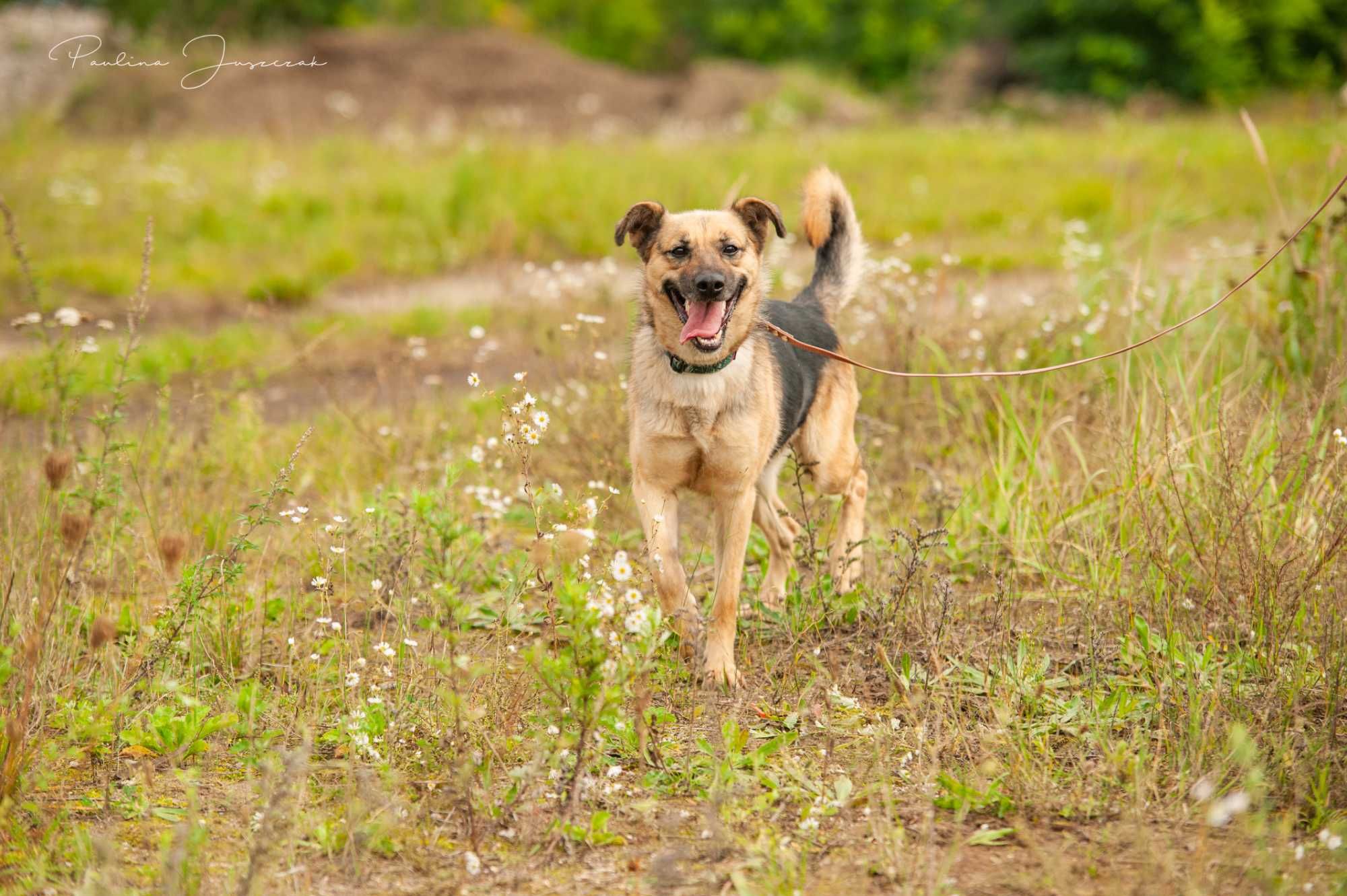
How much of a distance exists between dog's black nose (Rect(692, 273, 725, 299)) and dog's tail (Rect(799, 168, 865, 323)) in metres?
1.14

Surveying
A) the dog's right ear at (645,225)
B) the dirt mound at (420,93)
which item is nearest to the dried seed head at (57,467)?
the dog's right ear at (645,225)

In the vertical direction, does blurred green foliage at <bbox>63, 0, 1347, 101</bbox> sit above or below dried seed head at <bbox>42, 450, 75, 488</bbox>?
above

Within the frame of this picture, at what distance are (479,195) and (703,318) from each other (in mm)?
7258

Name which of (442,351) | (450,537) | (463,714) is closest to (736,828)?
(463,714)

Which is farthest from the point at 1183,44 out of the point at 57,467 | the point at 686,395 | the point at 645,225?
the point at 57,467

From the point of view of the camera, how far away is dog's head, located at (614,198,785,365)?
12.3ft

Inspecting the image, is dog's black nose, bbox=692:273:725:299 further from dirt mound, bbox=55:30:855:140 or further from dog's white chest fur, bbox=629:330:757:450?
dirt mound, bbox=55:30:855:140

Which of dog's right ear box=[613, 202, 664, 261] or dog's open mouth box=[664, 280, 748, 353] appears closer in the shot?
dog's open mouth box=[664, 280, 748, 353]

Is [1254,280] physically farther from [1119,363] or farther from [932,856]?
[932,856]

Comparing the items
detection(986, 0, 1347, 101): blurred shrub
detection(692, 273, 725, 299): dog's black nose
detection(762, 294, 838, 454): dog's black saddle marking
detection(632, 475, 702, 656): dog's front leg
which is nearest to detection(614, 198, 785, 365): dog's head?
detection(692, 273, 725, 299): dog's black nose

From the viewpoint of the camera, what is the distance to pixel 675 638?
391 cm

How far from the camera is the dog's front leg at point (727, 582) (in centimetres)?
371

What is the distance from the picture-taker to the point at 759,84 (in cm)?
1997

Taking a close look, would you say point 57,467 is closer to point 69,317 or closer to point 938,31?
point 69,317
